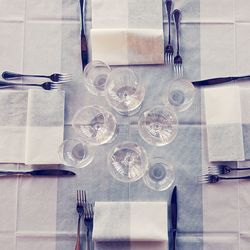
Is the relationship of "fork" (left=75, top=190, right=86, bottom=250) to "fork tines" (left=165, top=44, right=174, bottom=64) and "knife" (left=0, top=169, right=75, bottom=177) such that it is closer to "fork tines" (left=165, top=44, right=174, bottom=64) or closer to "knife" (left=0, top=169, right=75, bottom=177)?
"knife" (left=0, top=169, right=75, bottom=177)

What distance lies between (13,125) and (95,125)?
0.17m

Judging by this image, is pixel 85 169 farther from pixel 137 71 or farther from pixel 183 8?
pixel 183 8

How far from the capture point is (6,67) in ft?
3.38

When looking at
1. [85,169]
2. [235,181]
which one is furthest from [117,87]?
[235,181]

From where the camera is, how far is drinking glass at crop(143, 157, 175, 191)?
0.98 m

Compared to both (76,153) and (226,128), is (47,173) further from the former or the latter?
(226,128)

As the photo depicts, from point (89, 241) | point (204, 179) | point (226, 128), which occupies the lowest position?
point (89, 241)

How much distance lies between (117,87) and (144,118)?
0.28ft

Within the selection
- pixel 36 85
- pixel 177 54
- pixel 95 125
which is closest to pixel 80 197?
pixel 95 125

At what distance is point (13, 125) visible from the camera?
1001 mm

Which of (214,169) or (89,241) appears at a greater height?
(214,169)

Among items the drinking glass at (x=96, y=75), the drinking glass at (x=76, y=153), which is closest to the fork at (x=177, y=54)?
the drinking glass at (x=96, y=75)

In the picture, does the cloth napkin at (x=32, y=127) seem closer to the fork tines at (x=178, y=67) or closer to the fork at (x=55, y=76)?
the fork at (x=55, y=76)


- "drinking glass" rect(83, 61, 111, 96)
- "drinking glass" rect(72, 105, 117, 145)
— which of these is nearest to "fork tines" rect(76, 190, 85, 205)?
"drinking glass" rect(72, 105, 117, 145)
